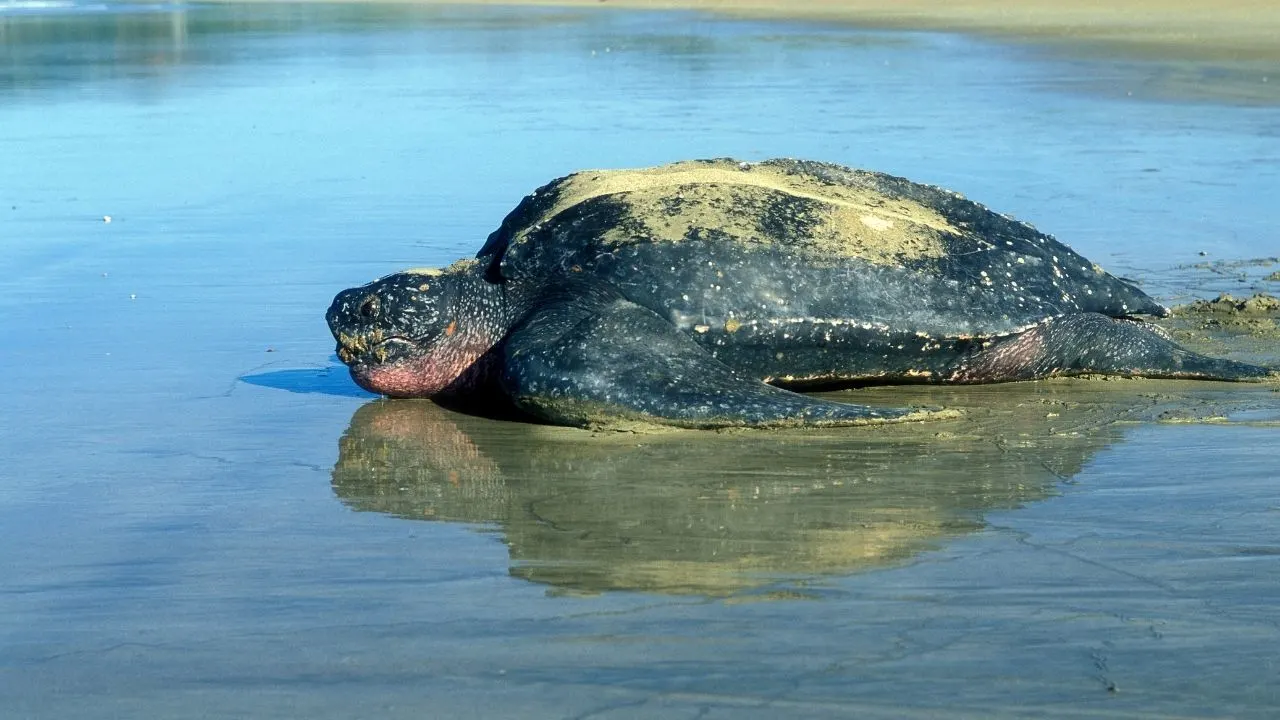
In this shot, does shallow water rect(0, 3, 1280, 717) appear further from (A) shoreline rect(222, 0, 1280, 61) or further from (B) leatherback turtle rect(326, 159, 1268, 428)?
(A) shoreline rect(222, 0, 1280, 61)

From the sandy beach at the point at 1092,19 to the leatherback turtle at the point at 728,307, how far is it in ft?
54.1

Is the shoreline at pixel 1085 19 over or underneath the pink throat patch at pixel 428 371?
over

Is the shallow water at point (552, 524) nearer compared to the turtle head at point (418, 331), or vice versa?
the shallow water at point (552, 524)

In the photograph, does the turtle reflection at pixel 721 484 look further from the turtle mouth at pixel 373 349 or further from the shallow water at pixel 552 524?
the turtle mouth at pixel 373 349

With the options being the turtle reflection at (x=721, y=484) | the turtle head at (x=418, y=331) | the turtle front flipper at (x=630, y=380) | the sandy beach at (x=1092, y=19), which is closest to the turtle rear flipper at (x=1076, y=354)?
the turtle reflection at (x=721, y=484)

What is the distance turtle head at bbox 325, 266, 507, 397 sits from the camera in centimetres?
554

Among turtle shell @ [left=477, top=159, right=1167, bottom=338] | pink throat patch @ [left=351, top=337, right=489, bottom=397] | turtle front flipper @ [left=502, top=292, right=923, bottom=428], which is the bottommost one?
pink throat patch @ [left=351, top=337, right=489, bottom=397]

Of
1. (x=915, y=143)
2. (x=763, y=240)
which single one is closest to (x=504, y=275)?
(x=763, y=240)

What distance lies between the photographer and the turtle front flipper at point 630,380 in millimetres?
4855

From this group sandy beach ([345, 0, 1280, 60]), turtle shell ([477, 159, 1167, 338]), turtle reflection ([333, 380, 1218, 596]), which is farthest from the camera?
sandy beach ([345, 0, 1280, 60])

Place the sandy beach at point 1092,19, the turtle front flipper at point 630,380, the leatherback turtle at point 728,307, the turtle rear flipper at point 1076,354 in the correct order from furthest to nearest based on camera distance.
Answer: the sandy beach at point 1092,19 → the turtle rear flipper at point 1076,354 → the leatherback turtle at point 728,307 → the turtle front flipper at point 630,380

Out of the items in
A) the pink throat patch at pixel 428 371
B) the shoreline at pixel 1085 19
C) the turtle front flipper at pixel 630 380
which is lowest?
the pink throat patch at pixel 428 371

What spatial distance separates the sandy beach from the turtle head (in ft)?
57.7

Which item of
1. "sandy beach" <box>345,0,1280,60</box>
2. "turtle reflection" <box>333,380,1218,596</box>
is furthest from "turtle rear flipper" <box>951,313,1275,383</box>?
"sandy beach" <box>345,0,1280,60</box>
